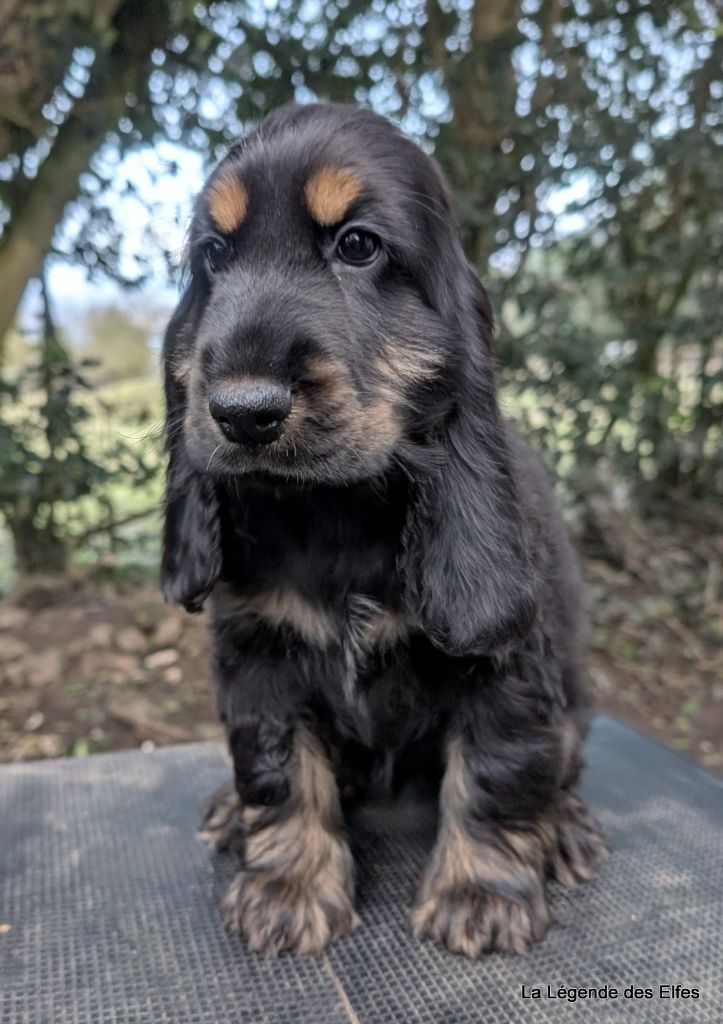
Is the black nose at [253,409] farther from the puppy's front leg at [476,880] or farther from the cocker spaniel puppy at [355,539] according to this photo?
the puppy's front leg at [476,880]

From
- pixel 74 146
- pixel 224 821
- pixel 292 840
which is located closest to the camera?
pixel 292 840

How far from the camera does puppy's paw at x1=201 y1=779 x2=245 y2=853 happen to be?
2.18m

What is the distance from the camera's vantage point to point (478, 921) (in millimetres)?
1835

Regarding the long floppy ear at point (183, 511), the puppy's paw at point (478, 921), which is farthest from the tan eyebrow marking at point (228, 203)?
the puppy's paw at point (478, 921)

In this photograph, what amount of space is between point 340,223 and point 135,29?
2206mm

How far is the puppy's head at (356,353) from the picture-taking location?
4.93 ft

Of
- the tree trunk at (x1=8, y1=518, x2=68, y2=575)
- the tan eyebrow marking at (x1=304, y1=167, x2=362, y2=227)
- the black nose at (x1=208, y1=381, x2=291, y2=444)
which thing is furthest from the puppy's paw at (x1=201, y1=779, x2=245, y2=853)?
the tree trunk at (x1=8, y1=518, x2=68, y2=575)

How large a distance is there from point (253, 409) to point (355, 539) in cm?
47

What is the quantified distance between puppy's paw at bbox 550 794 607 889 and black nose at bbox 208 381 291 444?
1257 millimetres

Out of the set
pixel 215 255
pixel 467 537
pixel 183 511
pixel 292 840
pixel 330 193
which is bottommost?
pixel 292 840

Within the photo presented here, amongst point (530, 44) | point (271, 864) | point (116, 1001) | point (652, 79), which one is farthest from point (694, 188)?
point (116, 1001)

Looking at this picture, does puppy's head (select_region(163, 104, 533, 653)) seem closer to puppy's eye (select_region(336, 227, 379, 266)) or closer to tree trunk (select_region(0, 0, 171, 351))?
puppy's eye (select_region(336, 227, 379, 266))

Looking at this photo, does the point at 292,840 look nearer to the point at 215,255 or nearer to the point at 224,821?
the point at 224,821

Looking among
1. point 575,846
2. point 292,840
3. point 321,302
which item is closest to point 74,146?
point 321,302
